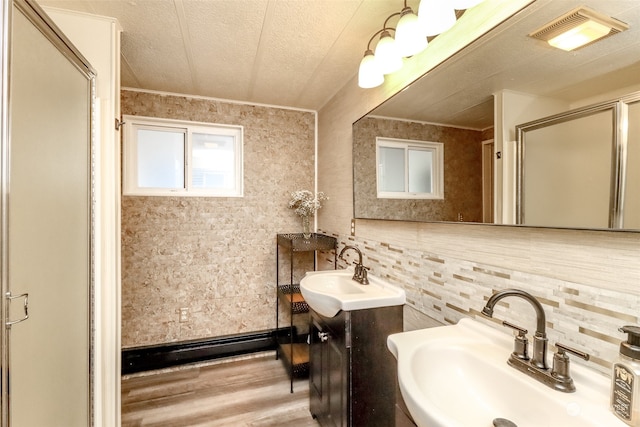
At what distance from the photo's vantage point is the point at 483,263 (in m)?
1.04

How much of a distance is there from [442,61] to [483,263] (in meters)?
0.85

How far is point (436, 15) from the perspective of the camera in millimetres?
1007

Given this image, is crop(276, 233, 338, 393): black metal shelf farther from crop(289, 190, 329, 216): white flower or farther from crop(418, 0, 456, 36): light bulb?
crop(418, 0, 456, 36): light bulb

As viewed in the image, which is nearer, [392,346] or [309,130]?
[392,346]

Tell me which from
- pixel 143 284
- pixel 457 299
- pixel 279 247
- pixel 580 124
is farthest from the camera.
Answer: pixel 279 247

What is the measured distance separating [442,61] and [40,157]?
1.60m

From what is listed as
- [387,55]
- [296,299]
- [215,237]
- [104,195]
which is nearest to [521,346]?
[387,55]

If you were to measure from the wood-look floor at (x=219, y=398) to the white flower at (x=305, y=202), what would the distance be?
4.45ft

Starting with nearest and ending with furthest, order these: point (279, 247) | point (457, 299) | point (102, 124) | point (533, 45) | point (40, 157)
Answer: point (533, 45)
point (40, 157)
point (457, 299)
point (102, 124)
point (279, 247)

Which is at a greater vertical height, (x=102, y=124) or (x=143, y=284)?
(x=102, y=124)

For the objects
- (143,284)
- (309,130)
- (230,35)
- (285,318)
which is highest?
(230,35)

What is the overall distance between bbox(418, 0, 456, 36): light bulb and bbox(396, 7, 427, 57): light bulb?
0.04 meters

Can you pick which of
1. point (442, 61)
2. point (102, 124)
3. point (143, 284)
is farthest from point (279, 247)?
point (442, 61)

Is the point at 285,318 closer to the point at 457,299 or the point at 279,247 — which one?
the point at 279,247
